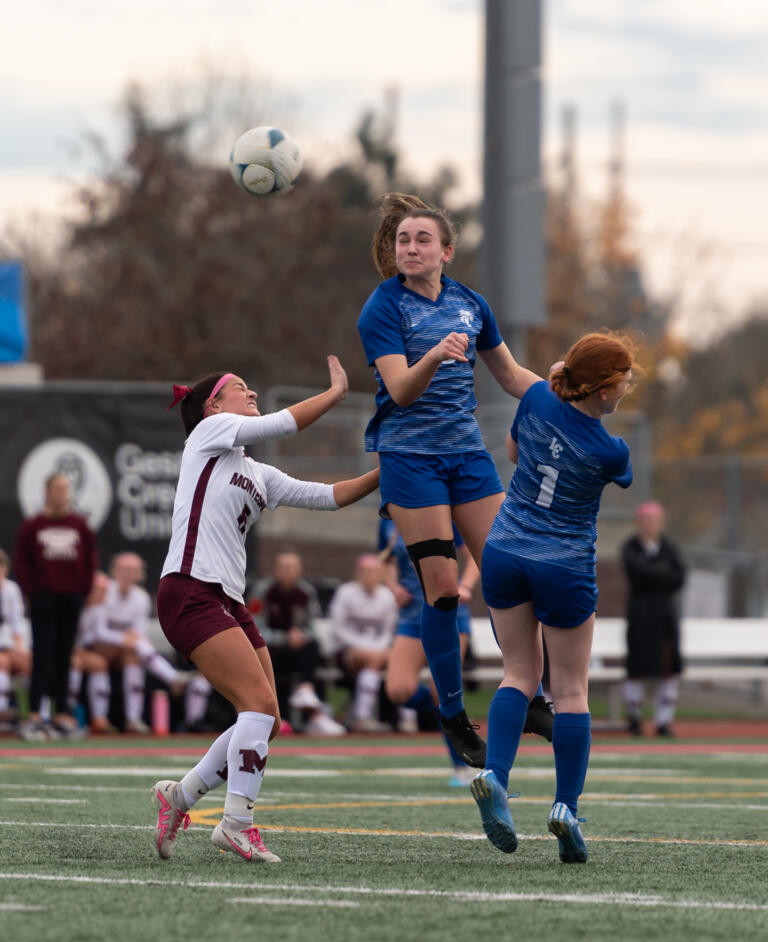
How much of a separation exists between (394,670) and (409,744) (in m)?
4.78

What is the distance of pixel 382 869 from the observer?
5.90m

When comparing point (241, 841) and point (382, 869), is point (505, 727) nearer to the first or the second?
point (382, 869)


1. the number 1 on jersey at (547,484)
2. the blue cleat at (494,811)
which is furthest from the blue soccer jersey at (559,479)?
the blue cleat at (494,811)

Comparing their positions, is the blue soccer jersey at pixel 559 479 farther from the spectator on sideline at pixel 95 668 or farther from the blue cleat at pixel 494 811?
the spectator on sideline at pixel 95 668

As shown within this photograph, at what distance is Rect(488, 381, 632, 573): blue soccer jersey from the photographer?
19.9 ft

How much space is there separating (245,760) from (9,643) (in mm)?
9923

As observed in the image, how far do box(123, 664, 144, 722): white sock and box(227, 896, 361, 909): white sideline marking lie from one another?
1085cm

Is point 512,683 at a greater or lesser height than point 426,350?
lesser

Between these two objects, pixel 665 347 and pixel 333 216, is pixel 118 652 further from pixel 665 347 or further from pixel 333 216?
pixel 665 347

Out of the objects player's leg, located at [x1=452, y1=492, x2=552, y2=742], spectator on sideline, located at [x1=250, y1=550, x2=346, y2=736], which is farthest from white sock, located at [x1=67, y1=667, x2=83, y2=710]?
player's leg, located at [x1=452, y1=492, x2=552, y2=742]

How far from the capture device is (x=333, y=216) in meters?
39.2

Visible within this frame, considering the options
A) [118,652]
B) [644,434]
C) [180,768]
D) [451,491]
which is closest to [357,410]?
[644,434]

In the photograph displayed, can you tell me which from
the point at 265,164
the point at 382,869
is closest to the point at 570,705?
the point at 382,869

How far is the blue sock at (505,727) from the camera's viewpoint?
624 cm
